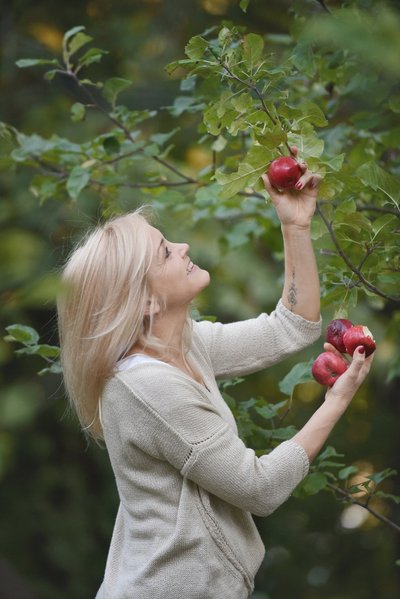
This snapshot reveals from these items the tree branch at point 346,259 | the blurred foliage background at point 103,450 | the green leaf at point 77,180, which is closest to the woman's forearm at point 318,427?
the tree branch at point 346,259

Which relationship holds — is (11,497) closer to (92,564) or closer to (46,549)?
(46,549)

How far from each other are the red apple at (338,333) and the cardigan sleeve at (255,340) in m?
0.15

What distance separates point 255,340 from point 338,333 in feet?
0.86

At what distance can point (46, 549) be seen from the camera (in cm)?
382

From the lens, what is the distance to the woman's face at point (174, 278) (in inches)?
67.6

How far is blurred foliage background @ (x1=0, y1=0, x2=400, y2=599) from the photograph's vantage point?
3.13 m

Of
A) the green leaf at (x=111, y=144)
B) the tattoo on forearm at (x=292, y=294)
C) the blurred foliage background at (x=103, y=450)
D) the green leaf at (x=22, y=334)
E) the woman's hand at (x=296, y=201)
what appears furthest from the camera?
the blurred foliage background at (x=103, y=450)

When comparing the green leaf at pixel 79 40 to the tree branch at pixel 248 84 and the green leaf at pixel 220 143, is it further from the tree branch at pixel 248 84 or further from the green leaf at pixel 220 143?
the tree branch at pixel 248 84

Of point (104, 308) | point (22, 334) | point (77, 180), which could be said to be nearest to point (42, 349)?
point (22, 334)

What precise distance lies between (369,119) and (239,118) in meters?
0.67

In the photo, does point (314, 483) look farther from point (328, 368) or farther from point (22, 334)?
point (22, 334)

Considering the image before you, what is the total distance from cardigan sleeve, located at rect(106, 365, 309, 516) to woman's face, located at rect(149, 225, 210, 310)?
170 mm

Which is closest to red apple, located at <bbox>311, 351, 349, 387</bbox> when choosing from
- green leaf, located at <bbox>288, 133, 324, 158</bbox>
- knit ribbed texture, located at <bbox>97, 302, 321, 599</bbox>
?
knit ribbed texture, located at <bbox>97, 302, 321, 599</bbox>

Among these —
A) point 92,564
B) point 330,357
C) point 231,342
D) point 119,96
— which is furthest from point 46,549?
point 330,357
